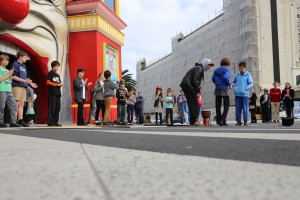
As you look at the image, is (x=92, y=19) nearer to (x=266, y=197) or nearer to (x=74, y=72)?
(x=74, y=72)

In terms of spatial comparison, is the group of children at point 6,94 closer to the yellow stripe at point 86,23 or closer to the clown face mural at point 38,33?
the clown face mural at point 38,33

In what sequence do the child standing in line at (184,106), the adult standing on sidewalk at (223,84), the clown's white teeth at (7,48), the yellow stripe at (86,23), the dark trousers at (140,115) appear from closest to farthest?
the adult standing on sidewalk at (223,84) < the clown's white teeth at (7,48) < the yellow stripe at (86,23) < the child standing in line at (184,106) < the dark trousers at (140,115)

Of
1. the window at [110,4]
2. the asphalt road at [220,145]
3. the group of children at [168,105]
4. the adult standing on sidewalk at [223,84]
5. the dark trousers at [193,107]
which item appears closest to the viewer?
the asphalt road at [220,145]

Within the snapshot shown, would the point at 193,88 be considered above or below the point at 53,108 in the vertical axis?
above

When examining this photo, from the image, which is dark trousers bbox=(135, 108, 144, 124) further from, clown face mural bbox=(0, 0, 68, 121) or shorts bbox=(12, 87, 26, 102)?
shorts bbox=(12, 87, 26, 102)

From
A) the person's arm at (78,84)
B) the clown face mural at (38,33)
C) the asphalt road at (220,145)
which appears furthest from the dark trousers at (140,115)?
the asphalt road at (220,145)

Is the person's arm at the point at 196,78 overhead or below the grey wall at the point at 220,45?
below

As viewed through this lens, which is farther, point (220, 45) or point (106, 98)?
point (220, 45)

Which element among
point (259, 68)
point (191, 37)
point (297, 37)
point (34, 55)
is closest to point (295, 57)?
point (297, 37)

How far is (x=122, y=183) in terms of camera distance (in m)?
0.66

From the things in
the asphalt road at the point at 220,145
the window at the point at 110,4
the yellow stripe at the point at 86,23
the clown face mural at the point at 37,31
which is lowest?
the asphalt road at the point at 220,145

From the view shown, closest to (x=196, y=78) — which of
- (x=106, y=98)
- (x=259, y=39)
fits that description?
(x=106, y=98)

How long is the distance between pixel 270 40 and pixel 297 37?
10.8 ft

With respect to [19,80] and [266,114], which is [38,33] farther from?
[266,114]
